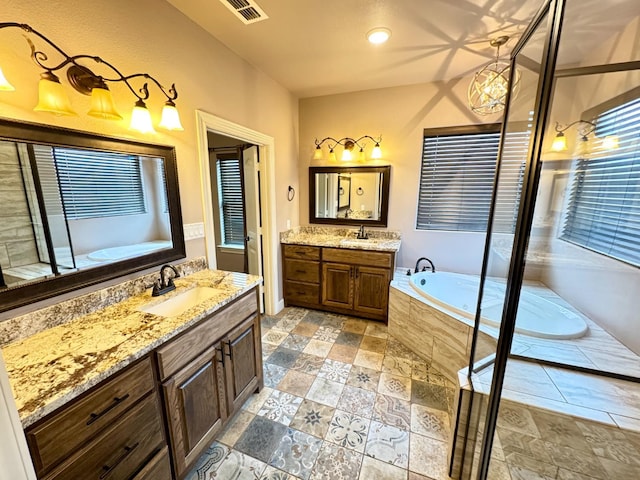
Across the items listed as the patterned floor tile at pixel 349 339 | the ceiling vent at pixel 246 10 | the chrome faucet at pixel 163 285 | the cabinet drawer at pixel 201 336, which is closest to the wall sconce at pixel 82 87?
the ceiling vent at pixel 246 10

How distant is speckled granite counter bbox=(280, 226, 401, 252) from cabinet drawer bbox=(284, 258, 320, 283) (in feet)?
0.85

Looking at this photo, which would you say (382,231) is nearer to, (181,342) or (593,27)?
(593,27)

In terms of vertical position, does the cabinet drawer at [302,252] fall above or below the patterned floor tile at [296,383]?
above

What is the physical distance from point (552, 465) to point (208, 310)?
1.90 metres

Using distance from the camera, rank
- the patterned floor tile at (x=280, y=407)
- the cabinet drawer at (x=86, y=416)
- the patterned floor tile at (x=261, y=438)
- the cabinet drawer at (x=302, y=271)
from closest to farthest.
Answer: the cabinet drawer at (x=86, y=416) < the patterned floor tile at (x=261, y=438) < the patterned floor tile at (x=280, y=407) < the cabinet drawer at (x=302, y=271)

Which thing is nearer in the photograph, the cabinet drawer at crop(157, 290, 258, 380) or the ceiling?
the cabinet drawer at crop(157, 290, 258, 380)

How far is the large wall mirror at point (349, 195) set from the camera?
337cm

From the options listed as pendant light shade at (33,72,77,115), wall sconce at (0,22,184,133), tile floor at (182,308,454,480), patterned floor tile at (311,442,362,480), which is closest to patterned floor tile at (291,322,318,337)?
Result: tile floor at (182,308,454,480)

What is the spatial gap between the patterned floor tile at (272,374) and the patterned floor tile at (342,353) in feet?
1.54

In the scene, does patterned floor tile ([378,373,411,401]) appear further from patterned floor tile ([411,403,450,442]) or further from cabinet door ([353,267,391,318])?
cabinet door ([353,267,391,318])

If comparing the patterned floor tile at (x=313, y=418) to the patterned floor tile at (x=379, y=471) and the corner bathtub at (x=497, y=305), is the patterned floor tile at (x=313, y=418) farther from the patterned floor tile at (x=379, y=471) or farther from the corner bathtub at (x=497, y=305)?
the corner bathtub at (x=497, y=305)

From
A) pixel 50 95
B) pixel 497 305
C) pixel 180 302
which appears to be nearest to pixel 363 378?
pixel 497 305

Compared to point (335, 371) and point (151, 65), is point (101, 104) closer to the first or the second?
point (151, 65)

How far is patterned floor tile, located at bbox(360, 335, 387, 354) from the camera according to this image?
2628mm
